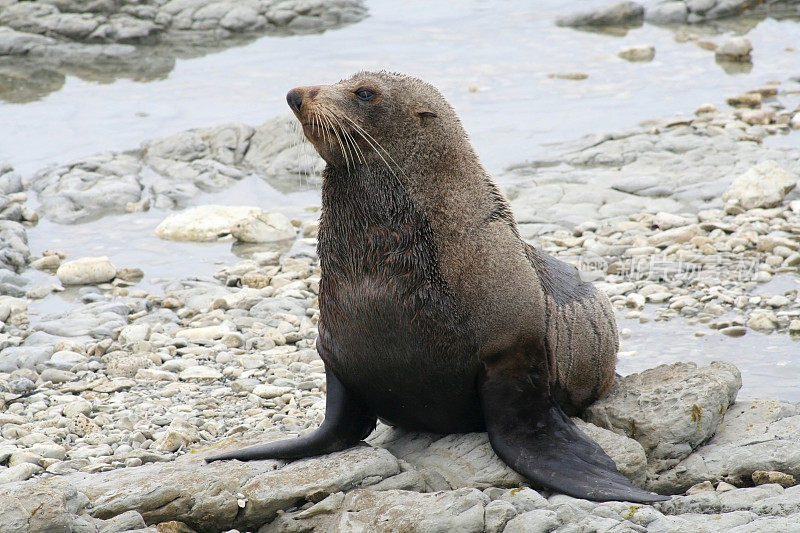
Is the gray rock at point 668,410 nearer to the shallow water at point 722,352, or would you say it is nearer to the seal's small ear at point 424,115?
the shallow water at point 722,352

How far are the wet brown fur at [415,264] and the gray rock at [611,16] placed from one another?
61.4 ft

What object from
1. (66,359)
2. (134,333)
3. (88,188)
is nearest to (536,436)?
(66,359)

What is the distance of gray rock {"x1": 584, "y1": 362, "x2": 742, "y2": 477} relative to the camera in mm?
5020

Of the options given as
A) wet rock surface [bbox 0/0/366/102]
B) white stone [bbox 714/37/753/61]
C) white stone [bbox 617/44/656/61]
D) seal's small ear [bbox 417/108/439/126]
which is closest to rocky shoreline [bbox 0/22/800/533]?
seal's small ear [bbox 417/108/439/126]

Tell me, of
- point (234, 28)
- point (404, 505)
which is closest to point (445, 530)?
point (404, 505)

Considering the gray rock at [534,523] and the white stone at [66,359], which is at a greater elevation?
the gray rock at [534,523]

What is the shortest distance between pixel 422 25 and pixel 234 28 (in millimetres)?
4251

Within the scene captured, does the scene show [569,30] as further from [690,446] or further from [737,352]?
[690,446]

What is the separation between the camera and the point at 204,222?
11.4 meters

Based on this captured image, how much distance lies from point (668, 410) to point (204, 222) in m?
7.29

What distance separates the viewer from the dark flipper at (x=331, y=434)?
4.90m

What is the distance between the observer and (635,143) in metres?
13.2

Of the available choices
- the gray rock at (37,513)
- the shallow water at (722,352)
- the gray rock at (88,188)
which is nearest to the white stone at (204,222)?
the gray rock at (88,188)

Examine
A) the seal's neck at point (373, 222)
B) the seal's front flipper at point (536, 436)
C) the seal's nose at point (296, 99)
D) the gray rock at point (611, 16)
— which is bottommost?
the seal's front flipper at point (536, 436)
